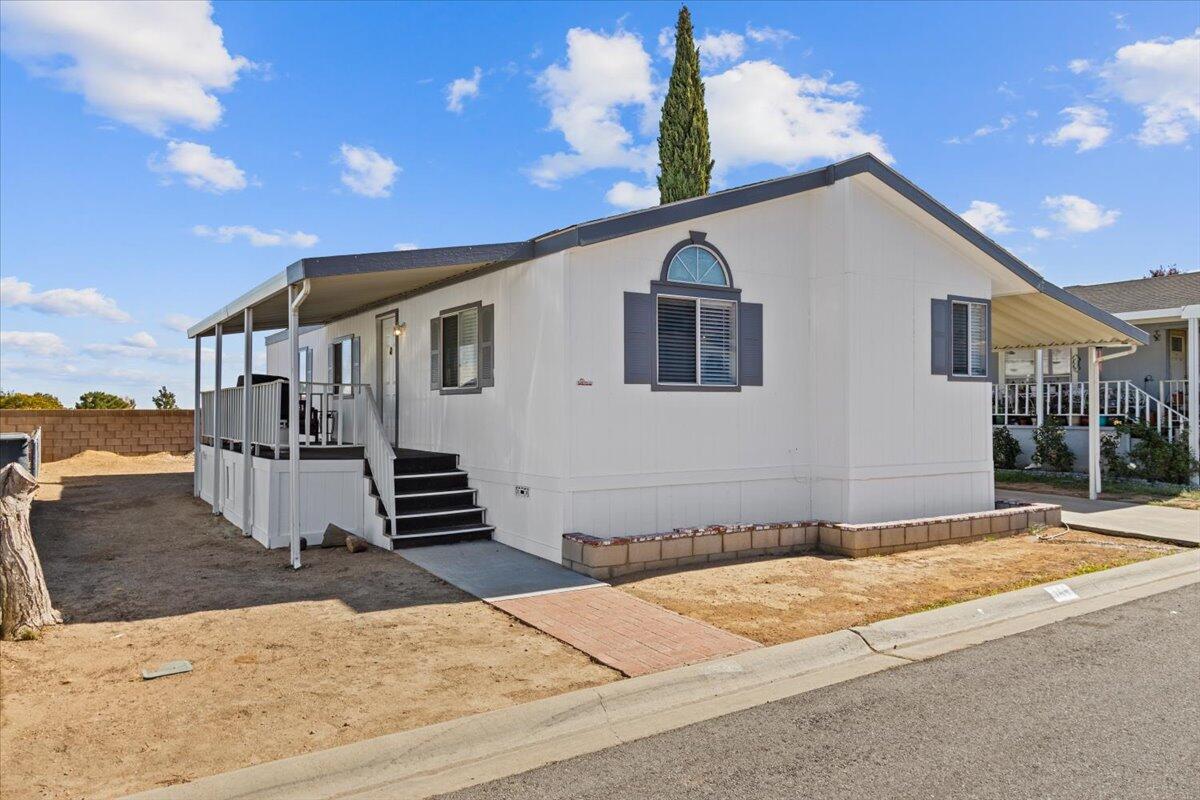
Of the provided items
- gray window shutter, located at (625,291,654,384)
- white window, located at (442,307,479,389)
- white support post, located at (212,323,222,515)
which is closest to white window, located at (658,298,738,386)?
gray window shutter, located at (625,291,654,384)

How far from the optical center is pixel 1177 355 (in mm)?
17953

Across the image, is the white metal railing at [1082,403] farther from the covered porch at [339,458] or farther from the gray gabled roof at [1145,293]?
the covered porch at [339,458]

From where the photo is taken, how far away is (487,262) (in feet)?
28.1

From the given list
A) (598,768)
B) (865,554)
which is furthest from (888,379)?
(598,768)

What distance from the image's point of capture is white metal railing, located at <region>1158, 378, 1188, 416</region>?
17.0 metres

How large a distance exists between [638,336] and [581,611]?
330cm

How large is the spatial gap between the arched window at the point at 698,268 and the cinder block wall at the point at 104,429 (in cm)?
1851

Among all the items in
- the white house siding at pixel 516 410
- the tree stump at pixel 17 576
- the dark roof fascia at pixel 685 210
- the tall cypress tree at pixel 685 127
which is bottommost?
the tree stump at pixel 17 576

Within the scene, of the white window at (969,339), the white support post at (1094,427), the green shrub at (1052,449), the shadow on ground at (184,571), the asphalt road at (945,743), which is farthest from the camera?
the green shrub at (1052,449)

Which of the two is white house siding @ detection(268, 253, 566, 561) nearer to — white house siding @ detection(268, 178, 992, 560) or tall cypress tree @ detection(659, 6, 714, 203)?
white house siding @ detection(268, 178, 992, 560)

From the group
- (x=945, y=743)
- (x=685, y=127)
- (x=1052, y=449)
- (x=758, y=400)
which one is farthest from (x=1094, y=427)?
(x=685, y=127)

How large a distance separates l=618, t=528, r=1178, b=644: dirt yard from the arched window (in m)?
3.21

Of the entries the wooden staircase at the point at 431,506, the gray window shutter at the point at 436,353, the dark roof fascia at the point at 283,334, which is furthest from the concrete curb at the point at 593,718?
the dark roof fascia at the point at 283,334

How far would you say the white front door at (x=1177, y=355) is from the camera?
17.8 meters
